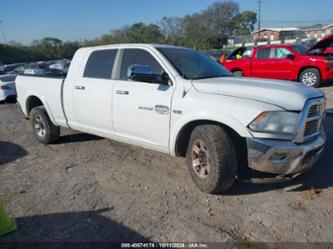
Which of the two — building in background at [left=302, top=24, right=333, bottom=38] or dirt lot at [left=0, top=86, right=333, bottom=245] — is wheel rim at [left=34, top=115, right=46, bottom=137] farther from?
building in background at [left=302, top=24, right=333, bottom=38]

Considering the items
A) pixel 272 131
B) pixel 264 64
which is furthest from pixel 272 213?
pixel 264 64

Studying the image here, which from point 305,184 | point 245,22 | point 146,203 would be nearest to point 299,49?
point 305,184

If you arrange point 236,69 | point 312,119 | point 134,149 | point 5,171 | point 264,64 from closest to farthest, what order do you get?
point 312,119 → point 5,171 → point 134,149 → point 264,64 → point 236,69

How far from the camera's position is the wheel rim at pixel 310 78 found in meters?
11.5

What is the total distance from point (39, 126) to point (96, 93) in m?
2.07

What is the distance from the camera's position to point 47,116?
591cm

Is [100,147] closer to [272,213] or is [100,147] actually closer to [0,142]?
[0,142]

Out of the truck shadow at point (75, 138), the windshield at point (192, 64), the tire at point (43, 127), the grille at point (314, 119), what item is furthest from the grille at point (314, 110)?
the tire at point (43, 127)

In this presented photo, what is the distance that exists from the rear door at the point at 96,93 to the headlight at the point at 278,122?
7.57 feet

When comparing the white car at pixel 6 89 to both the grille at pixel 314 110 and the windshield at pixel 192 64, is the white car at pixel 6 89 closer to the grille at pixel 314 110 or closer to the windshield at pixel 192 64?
the windshield at pixel 192 64

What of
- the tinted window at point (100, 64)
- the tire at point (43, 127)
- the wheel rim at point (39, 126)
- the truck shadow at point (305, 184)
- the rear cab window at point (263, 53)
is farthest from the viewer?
the rear cab window at point (263, 53)

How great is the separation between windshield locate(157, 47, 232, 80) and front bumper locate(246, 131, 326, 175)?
134cm

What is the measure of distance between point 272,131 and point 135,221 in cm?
174

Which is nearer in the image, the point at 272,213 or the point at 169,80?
the point at 272,213
